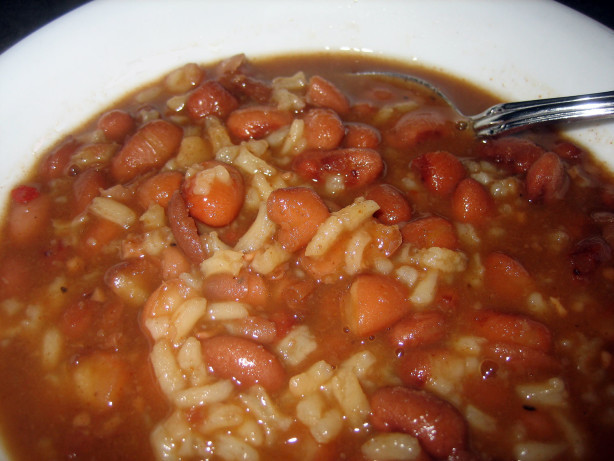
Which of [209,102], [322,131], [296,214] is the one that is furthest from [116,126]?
[296,214]

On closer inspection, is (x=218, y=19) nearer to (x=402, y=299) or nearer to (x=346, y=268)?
(x=346, y=268)

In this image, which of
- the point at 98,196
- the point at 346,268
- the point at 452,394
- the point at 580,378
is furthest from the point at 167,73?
the point at 580,378

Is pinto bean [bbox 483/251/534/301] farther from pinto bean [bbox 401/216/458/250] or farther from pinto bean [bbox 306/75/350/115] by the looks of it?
pinto bean [bbox 306/75/350/115]

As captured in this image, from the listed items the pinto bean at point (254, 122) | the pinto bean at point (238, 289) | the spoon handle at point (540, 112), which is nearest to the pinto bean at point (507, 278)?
the spoon handle at point (540, 112)

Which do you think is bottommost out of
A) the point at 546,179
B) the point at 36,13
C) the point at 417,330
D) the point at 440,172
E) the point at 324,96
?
the point at 417,330

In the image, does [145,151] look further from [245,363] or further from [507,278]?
[507,278]
